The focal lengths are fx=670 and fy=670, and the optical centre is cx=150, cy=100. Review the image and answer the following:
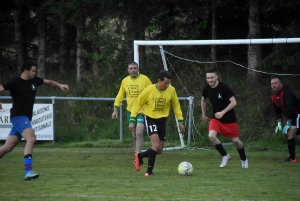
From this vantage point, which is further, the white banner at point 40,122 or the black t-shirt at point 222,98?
the white banner at point 40,122

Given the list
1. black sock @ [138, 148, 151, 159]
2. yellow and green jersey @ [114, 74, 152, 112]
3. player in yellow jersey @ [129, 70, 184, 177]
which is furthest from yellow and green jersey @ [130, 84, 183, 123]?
yellow and green jersey @ [114, 74, 152, 112]

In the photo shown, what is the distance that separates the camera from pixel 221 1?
20.5 metres

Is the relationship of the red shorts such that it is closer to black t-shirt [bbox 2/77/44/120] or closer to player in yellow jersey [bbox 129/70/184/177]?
player in yellow jersey [bbox 129/70/184/177]

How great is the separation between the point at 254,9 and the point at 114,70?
19.1 feet

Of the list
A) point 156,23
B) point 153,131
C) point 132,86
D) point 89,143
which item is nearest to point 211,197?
point 153,131

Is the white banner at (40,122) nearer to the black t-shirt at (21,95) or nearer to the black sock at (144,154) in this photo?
the black sock at (144,154)

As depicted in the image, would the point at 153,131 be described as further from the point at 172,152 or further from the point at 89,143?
the point at 89,143

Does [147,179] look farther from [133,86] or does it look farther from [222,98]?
[133,86]

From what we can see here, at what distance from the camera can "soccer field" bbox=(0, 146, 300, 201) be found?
31.9 ft

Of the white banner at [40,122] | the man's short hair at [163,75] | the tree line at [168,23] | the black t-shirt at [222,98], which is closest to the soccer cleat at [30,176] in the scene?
the man's short hair at [163,75]

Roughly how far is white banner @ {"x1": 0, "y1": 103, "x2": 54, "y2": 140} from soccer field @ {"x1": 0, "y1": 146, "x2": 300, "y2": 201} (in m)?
2.71

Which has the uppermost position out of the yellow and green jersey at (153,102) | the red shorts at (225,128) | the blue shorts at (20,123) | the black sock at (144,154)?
the yellow and green jersey at (153,102)

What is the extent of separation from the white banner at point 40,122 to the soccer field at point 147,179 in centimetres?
271

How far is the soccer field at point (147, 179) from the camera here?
972 cm
